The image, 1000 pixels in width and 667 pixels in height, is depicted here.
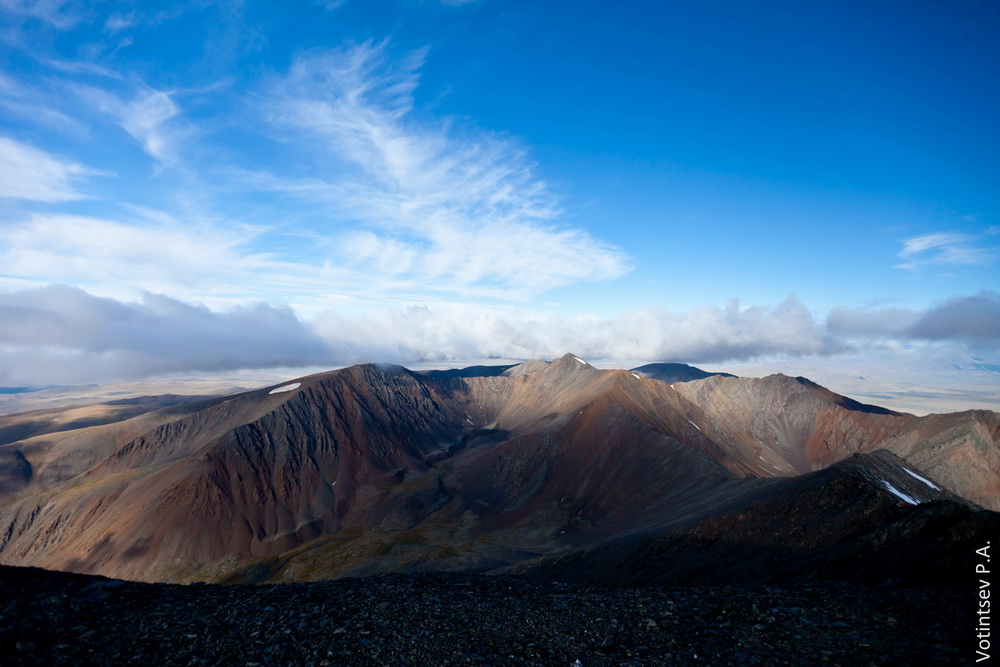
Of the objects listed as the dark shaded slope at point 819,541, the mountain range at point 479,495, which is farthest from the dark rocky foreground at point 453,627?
the mountain range at point 479,495

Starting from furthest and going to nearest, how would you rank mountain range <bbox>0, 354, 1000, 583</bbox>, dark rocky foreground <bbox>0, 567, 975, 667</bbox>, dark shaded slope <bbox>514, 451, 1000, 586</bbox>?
mountain range <bbox>0, 354, 1000, 583</bbox> < dark shaded slope <bbox>514, 451, 1000, 586</bbox> < dark rocky foreground <bbox>0, 567, 975, 667</bbox>

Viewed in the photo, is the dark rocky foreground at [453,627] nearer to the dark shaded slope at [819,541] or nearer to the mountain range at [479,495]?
the dark shaded slope at [819,541]

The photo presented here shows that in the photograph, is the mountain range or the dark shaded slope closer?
the dark shaded slope

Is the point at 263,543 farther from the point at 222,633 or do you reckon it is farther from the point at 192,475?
the point at 222,633

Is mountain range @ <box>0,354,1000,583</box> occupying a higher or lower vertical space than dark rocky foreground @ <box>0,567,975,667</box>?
lower

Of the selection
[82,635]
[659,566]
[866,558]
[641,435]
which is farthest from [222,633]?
[641,435]

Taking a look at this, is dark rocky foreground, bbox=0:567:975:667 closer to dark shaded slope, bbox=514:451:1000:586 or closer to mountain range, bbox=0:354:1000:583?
dark shaded slope, bbox=514:451:1000:586

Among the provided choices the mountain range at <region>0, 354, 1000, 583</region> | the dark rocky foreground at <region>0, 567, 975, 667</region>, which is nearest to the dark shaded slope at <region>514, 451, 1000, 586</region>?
the mountain range at <region>0, 354, 1000, 583</region>

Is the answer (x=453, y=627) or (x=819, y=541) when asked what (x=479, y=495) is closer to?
(x=819, y=541)

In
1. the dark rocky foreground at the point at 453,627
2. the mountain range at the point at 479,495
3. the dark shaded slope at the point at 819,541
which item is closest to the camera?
the dark rocky foreground at the point at 453,627
